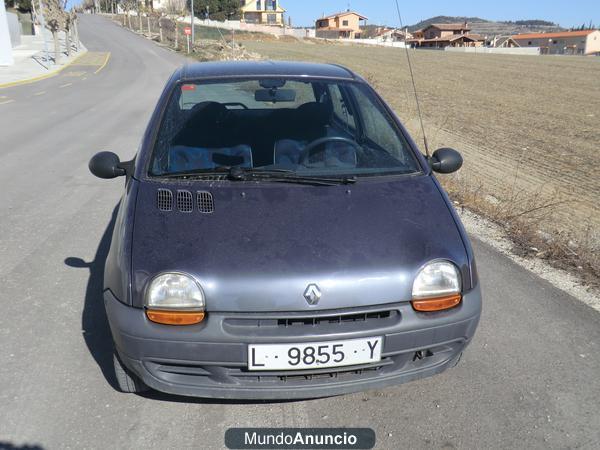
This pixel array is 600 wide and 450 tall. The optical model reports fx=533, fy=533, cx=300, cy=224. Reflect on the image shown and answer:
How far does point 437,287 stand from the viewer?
2436mm

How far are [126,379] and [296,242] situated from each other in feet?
3.59

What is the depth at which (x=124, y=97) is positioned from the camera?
1770cm

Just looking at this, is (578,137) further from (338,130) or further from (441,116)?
(338,130)

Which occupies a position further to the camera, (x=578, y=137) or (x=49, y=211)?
(x=578, y=137)

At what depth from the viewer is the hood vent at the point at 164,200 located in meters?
2.74

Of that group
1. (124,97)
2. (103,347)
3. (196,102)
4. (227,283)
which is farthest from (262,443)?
(124,97)

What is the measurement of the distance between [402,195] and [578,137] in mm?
12447

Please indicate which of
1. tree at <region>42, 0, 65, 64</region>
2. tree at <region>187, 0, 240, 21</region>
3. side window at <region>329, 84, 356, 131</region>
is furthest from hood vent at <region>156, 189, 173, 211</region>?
tree at <region>187, 0, 240, 21</region>

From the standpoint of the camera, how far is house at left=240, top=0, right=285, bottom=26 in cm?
11244

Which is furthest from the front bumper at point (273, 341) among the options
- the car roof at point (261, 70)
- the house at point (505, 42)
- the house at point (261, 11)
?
the house at point (505, 42)

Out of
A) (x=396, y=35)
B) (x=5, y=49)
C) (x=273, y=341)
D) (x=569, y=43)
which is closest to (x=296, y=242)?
(x=273, y=341)

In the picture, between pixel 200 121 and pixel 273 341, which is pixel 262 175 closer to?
pixel 200 121

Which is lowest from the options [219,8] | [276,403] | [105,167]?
[276,403]

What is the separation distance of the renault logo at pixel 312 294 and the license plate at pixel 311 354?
7.1 inches
